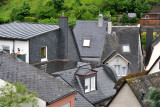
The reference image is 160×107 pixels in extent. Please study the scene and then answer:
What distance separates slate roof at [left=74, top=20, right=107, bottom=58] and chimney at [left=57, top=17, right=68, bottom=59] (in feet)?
39.8

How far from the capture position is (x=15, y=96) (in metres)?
14.1

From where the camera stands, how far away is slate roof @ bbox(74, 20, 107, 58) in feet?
129

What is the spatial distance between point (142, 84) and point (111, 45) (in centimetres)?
2615

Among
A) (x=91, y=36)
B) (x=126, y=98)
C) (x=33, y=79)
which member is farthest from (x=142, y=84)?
(x=91, y=36)

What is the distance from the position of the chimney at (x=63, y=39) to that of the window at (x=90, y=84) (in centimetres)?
483

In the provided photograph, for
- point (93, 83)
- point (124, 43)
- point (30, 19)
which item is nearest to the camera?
point (93, 83)

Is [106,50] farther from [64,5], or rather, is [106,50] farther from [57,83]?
[64,5]

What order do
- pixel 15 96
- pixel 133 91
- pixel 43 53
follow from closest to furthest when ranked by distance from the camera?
pixel 15 96 → pixel 133 91 → pixel 43 53

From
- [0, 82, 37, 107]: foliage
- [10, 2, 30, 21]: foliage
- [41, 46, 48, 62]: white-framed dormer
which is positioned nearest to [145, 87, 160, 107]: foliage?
[0, 82, 37, 107]: foliage

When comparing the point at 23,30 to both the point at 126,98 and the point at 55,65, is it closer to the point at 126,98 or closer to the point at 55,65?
the point at 55,65

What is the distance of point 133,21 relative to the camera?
62500mm

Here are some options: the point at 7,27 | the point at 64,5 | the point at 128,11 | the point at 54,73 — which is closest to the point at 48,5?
the point at 64,5

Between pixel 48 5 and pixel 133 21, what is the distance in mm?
16856

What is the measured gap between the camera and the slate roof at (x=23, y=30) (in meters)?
24.8
